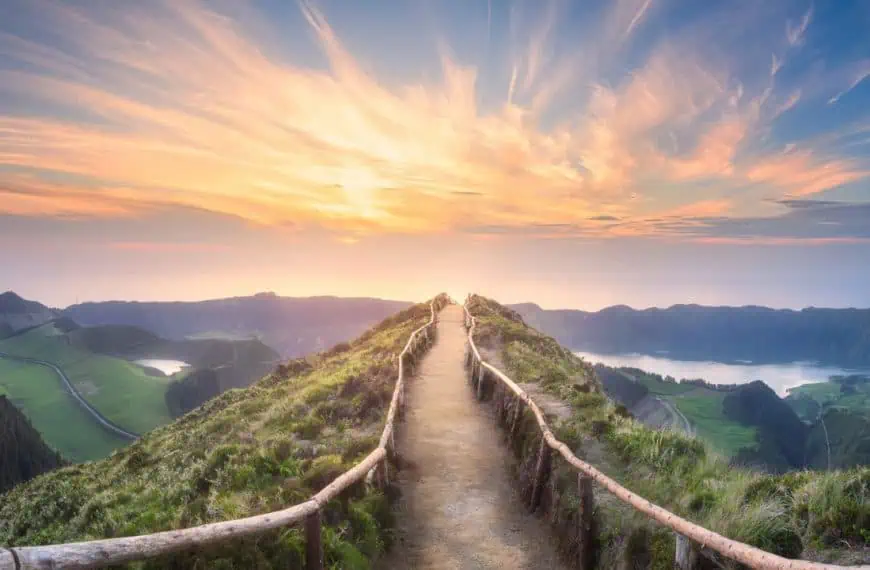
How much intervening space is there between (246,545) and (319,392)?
50.0ft

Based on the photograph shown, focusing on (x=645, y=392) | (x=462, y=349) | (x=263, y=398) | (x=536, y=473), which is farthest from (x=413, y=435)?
(x=645, y=392)

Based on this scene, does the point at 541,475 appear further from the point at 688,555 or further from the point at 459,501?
the point at 688,555

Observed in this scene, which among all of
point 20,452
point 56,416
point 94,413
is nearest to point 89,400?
point 56,416

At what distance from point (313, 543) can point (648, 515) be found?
4497 mm

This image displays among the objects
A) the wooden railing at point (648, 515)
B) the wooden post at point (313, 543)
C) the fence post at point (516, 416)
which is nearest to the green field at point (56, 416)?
the fence post at point (516, 416)

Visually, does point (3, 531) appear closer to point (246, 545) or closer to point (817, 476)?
point (246, 545)

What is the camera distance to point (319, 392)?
21578mm

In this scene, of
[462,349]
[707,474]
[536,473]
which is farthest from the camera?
[462,349]

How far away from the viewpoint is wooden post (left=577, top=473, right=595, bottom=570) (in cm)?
855

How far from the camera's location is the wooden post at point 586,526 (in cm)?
855

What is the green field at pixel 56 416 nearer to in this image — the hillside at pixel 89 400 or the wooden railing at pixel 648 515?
the hillside at pixel 89 400

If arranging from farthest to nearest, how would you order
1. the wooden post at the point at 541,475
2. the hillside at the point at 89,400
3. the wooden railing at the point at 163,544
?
the hillside at the point at 89,400, the wooden post at the point at 541,475, the wooden railing at the point at 163,544

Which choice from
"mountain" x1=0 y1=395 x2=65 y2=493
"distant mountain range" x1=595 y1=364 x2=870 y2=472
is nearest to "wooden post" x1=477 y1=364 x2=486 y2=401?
"mountain" x1=0 y1=395 x2=65 y2=493

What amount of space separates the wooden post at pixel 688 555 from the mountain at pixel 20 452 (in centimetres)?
12512
